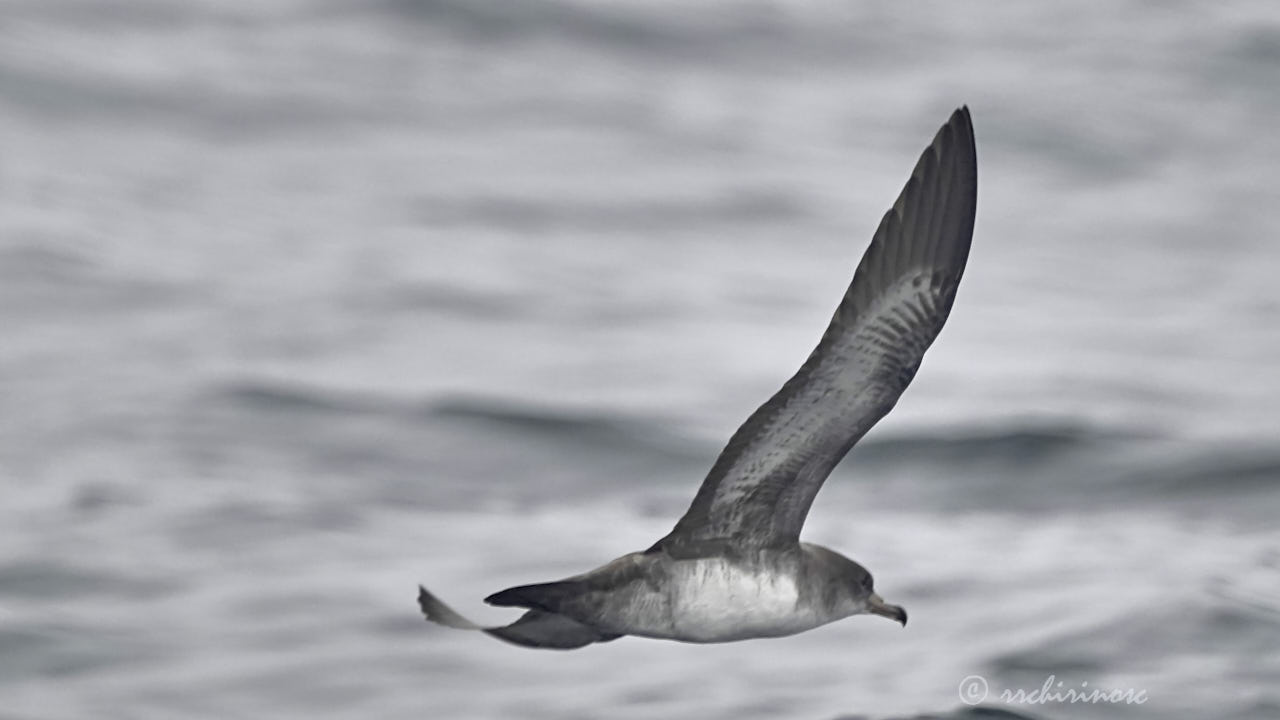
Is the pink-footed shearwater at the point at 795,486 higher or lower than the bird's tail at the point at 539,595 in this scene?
higher

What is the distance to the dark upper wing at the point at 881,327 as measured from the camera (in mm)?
7277

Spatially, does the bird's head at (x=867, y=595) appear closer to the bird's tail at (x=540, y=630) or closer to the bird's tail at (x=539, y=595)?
the bird's tail at (x=540, y=630)

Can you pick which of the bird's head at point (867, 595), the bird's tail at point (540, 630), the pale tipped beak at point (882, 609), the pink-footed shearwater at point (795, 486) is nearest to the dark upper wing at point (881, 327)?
the pink-footed shearwater at point (795, 486)

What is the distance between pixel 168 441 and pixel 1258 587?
8.68 metres

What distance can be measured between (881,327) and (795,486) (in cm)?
71

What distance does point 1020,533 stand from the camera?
593 inches

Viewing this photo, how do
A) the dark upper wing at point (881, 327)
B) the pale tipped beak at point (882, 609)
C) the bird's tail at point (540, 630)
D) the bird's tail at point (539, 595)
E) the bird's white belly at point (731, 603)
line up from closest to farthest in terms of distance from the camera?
the bird's tail at point (539, 595) < the dark upper wing at point (881, 327) < the bird's white belly at point (731, 603) < the bird's tail at point (540, 630) < the pale tipped beak at point (882, 609)

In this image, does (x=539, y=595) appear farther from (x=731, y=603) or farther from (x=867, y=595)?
(x=867, y=595)

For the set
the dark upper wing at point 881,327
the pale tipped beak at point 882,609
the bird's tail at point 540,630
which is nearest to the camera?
the dark upper wing at point 881,327

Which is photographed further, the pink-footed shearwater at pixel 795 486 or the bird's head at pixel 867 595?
the bird's head at pixel 867 595

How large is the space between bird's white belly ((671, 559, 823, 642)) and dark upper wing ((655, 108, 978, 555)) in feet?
1.40

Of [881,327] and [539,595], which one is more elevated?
[881,327]

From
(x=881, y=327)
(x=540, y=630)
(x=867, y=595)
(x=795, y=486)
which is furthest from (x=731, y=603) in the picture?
(x=881, y=327)

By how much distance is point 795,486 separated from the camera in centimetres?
773
